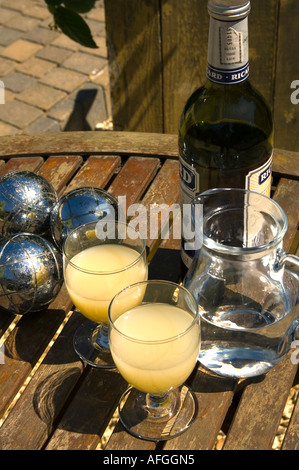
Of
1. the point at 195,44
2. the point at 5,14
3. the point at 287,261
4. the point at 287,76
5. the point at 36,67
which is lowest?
the point at 36,67

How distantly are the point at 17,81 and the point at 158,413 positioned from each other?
266cm

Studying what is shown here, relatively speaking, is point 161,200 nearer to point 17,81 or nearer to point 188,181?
point 188,181

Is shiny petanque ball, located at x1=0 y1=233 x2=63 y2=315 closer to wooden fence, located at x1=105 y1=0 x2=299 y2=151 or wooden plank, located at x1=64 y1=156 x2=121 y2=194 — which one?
wooden plank, located at x1=64 y1=156 x2=121 y2=194

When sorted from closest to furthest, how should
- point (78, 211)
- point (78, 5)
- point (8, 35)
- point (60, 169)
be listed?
point (78, 211), point (60, 169), point (78, 5), point (8, 35)

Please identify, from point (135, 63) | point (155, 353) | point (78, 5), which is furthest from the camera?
point (135, 63)

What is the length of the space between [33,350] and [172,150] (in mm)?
730

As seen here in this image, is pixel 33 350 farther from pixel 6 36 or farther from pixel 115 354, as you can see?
pixel 6 36

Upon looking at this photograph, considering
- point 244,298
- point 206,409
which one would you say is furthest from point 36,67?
point 206,409

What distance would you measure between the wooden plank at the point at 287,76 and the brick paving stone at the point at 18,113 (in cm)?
128

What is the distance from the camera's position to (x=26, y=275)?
4.34 feet

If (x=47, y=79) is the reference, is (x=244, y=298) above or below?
above

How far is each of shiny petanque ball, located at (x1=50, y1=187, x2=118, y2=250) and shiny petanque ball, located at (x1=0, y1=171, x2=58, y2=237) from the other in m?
0.04

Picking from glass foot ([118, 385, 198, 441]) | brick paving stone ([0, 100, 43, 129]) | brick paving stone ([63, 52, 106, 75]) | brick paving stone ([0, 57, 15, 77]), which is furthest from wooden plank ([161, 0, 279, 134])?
glass foot ([118, 385, 198, 441])

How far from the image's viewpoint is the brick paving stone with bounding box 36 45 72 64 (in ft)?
11.8
